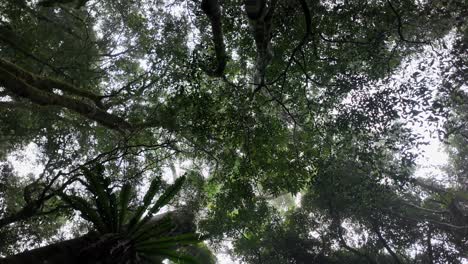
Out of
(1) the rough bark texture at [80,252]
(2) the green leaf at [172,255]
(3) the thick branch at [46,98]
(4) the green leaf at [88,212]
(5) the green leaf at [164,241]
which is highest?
(3) the thick branch at [46,98]

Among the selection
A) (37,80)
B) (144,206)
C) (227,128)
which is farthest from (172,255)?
(37,80)

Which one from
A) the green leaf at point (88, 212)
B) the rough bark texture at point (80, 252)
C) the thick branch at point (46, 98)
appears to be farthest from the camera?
the thick branch at point (46, 98)

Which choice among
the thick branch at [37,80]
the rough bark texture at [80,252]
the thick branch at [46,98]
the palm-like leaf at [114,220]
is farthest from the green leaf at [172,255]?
the thick branch at [37,80]

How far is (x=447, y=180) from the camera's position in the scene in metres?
17.2

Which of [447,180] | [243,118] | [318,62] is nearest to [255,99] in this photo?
[243,118]

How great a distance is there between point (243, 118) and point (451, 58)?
6100 mm

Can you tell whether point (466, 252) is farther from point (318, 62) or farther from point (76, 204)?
point (76, 204)

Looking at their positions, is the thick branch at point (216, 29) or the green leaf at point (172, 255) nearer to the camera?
the thick branch at point (216, 29)

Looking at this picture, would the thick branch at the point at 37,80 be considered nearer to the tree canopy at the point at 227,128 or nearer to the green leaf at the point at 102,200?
the tree canopy at the point at 227,128

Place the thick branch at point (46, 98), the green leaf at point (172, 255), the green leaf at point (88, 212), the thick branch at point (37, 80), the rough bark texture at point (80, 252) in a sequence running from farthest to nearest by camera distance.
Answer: the thick branch at point (37, 80) < the thick branch at point (46, 98) < the green leaf at point (172, 255) < the green leaf at point (88, 212) < the rough bark texture at point (80, 252)

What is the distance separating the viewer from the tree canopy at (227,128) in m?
4.69

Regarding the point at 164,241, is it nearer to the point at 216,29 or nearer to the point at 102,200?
the point at 102,200

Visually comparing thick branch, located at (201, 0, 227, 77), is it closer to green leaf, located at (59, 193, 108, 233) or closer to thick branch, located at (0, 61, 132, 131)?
green leaf, located at (59, 193, 108, 233)

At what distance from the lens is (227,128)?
20.5ft
